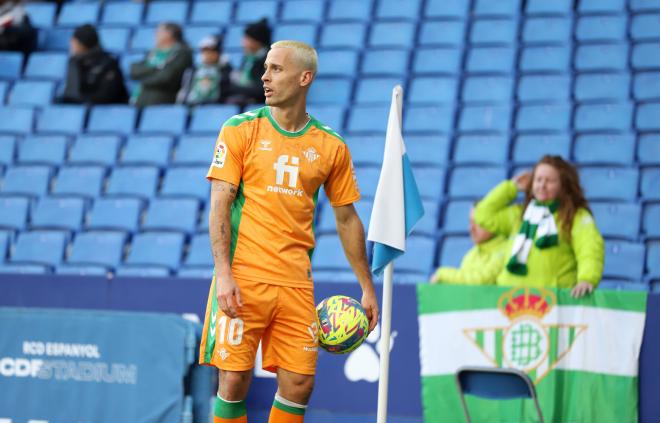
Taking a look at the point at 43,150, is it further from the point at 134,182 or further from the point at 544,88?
the point at 544,88

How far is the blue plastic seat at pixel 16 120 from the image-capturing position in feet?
39.0

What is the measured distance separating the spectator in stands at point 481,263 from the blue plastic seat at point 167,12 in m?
6.52

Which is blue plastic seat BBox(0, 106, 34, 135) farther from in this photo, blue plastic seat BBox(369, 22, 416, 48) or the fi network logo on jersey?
the fi network logo on jersey

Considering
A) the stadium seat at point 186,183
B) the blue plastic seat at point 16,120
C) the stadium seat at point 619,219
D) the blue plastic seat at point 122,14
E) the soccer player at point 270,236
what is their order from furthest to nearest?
the blue plastic seat at point 122,14 < the blue plastic seat at point 16,120 < the stadium seat at point 186,183 < the stadium seat at point 619,219 < the soccer player at point 270,236

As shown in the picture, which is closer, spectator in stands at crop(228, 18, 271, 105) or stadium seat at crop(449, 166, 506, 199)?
stadium seat at crop(449, 166, 506, 199)

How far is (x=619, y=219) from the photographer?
888cm

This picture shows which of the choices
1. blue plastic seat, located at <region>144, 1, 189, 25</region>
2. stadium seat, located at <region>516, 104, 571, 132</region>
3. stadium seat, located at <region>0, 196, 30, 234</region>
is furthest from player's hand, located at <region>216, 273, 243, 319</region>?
blue plastic seat, located at <region>144, 1, 189, 25</region>

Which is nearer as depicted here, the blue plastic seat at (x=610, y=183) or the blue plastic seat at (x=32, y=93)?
the blue plastic seat at (x=610, y=183)

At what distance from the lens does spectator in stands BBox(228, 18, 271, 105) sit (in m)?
11.0

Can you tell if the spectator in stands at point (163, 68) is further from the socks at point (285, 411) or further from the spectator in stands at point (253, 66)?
the socks at point (285, 411)

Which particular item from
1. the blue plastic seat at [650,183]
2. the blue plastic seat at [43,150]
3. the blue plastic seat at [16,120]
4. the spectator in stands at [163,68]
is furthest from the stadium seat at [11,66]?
the blue plastic seat at [650,183]

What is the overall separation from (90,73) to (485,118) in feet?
15.0

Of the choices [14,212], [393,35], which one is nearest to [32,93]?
[14,212]

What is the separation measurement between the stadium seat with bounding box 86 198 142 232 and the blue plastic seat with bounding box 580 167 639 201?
4254mm
